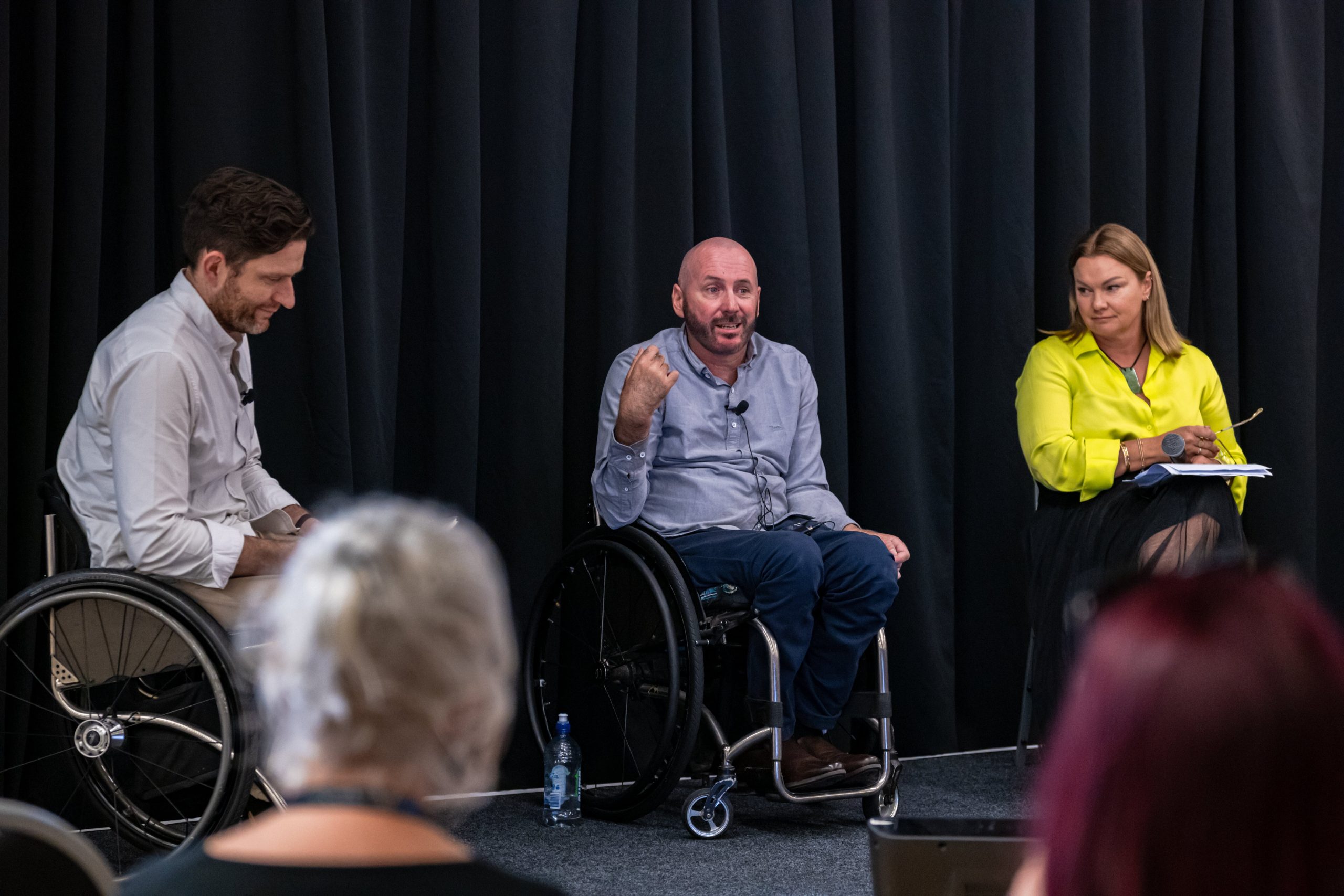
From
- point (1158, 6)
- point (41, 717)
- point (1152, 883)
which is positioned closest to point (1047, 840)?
point (1152, 883)

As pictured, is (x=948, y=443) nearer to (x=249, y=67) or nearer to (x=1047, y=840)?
(x=249, y=67)

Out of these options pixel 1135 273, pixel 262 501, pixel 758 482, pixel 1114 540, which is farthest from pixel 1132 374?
pixel 262 501

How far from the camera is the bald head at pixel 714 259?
115 inches

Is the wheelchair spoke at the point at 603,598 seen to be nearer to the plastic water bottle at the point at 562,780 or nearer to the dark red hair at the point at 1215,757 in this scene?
the plastic water bottle at the point at 562,780

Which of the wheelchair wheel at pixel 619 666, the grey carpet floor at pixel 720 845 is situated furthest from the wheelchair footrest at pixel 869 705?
the wheelchair wheel at pixel 619 666

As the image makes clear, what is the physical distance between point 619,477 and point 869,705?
0.68 m

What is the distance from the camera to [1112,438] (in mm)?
3105

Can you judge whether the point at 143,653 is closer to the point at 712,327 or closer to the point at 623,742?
the point at 623,742

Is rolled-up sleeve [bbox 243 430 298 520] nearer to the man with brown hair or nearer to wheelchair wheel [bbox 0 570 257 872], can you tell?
the man with brown hair

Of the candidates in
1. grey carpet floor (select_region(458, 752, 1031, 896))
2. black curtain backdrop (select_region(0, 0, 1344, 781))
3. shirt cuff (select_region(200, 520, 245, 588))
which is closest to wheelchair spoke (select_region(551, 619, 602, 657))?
black curtain backdrop (select_region(0, 0, 1344, 781))

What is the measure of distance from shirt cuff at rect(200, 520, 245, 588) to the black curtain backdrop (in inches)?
27.0

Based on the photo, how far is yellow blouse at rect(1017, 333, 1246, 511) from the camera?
305 cm

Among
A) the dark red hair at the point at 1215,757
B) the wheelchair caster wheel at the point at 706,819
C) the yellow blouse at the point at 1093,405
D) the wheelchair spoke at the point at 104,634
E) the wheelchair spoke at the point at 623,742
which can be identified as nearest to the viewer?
the dark red hair at the point at 1215,757

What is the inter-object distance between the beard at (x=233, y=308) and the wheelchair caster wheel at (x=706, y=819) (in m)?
1.17
